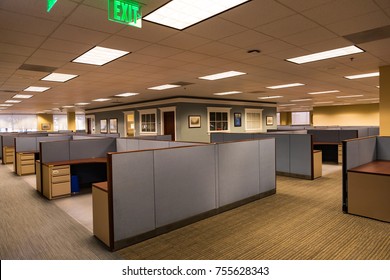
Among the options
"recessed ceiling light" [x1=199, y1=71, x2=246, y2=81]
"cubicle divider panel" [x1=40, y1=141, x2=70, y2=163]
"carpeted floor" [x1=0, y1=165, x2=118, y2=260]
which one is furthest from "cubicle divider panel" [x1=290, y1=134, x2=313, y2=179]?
"cubicle divider panel" [x1=40, y1=141, x2=70, y2=163]

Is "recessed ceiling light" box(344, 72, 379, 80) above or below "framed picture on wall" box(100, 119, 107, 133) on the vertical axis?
above

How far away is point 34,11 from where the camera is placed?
245 centimetres

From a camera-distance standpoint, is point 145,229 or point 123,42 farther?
point 123,42

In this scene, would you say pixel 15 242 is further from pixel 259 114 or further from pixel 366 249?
pixel 259 114

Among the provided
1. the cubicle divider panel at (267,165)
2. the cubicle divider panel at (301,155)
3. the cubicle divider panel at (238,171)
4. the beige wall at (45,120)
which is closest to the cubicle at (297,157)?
the cubicle divider panel at (301,155)

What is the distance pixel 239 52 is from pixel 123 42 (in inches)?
67.8

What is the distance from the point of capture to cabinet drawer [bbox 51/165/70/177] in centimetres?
459

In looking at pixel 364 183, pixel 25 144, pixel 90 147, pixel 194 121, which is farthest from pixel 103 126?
pixel 364 183

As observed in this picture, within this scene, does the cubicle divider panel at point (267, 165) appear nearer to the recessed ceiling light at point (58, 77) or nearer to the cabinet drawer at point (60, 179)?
the cabinet drawer at point (60, 179)

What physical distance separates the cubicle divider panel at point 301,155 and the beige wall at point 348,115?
11344 millimetres

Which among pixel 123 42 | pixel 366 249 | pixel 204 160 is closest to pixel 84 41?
pixel 123 42

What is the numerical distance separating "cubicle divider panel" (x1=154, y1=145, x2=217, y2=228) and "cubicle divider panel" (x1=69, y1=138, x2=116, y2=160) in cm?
299

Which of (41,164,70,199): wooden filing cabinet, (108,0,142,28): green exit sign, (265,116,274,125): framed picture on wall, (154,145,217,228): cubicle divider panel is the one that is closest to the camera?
(108,0,142,28): green exit sign

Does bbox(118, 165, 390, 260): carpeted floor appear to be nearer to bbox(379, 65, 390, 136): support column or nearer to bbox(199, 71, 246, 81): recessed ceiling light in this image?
bbox(379, 65, 390, 136): support column
